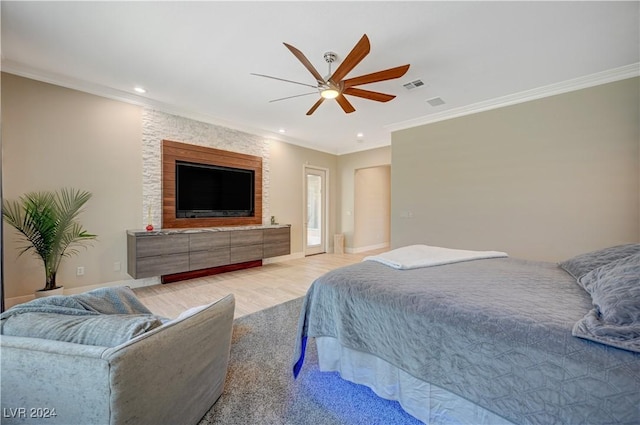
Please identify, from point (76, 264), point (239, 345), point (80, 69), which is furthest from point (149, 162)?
point (239, 345)

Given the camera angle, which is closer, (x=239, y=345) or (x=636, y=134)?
(x=239, y=345)

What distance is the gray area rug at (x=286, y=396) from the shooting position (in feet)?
4.65

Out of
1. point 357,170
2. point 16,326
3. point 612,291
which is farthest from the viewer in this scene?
point 357,170

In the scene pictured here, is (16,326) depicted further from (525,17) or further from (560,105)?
(560,105)

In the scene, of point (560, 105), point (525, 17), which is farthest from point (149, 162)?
point (560, 105)

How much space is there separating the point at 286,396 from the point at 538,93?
453 centimetres

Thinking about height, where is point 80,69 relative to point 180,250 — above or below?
above

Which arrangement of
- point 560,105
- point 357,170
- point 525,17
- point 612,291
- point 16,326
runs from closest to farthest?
point 16,326, point 612,291, point 525,17, point 560,105, point 357,170

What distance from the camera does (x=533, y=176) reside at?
3.47 meters

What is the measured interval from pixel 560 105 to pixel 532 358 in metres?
3.78

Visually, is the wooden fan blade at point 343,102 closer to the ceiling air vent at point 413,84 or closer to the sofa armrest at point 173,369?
the ceiling air vent at point 413,84

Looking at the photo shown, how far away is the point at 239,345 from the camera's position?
2.15 metres

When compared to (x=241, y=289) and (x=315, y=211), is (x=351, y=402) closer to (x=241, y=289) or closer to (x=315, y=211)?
(x=241, y=289)

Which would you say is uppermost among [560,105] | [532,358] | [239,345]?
[560,105]
